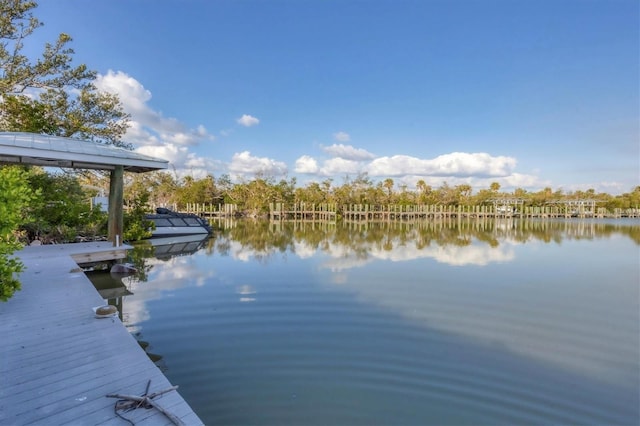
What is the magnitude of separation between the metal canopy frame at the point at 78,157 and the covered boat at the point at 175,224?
6.58m

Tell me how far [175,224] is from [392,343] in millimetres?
14744

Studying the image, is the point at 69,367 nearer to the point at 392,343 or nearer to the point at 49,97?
the point at 392,343

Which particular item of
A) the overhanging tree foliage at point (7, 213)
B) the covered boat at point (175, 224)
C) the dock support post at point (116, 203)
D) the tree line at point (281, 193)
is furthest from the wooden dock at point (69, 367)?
the tree line at point (281, 193)

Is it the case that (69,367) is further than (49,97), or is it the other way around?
(49,97)

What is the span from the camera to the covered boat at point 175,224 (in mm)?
15944

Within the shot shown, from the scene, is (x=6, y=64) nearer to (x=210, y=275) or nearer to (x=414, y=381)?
(x=210, y=275)

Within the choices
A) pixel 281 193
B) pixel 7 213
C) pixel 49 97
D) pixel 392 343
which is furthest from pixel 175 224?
pixel 281 193

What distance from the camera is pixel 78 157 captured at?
24.4 ft

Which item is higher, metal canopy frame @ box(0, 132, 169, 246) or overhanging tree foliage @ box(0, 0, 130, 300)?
overhanging tree foliage @ box(0, 0, 130, 300)

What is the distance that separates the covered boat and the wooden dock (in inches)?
465

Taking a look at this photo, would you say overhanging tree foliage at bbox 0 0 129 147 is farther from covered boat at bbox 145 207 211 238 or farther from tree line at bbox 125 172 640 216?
tree line at bbox 125 172 640 216

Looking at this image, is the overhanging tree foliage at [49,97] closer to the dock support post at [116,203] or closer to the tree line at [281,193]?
the dock support post at [116,203]

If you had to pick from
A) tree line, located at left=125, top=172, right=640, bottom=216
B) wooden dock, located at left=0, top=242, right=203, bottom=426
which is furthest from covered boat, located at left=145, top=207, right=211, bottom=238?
tree line, located at left=125, top=172, right=640, bottom=216

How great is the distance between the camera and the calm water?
9.91 ft
